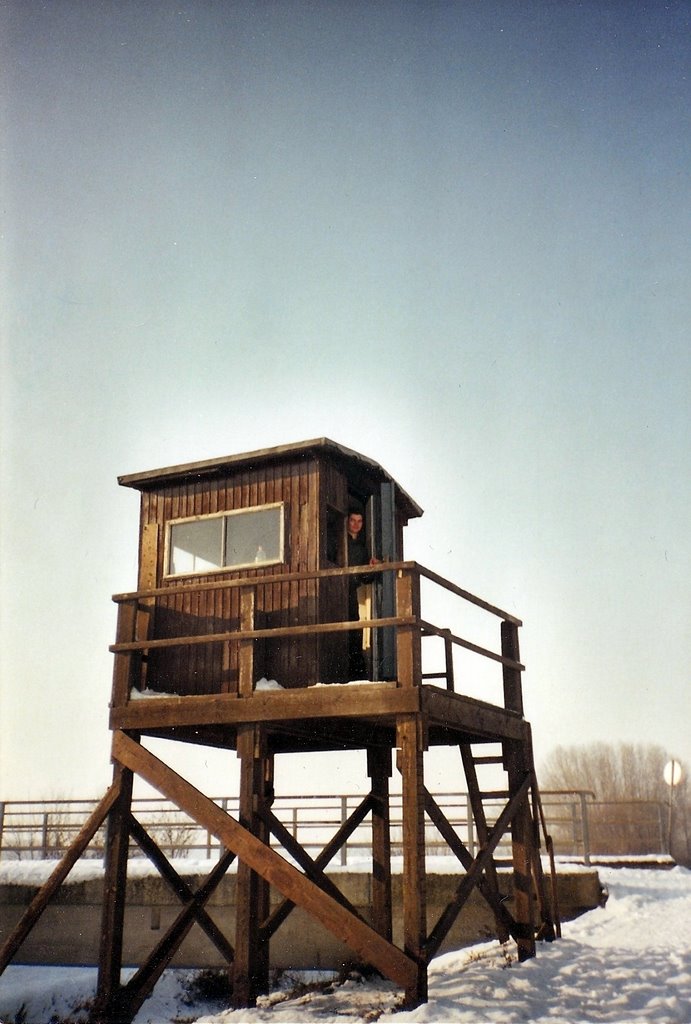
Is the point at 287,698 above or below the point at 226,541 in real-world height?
below

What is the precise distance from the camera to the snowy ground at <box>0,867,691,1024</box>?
28.2ft

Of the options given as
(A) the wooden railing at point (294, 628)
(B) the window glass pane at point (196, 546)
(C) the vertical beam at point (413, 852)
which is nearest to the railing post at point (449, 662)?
(A) the wooden railing at point (294, 628)

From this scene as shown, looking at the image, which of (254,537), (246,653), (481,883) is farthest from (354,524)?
(481,883)

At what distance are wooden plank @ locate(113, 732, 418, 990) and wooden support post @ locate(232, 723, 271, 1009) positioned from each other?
0.30 m

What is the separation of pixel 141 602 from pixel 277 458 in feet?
8.86

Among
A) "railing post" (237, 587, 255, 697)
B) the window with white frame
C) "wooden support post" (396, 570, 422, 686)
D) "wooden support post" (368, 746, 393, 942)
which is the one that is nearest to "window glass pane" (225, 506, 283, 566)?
the window with white frame

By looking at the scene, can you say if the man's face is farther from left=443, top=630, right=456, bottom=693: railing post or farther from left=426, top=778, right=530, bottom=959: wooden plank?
left=426, top=778, right=530, bottom=959: wooden plank

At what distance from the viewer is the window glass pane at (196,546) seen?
12156mm

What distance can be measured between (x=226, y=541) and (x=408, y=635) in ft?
11.9

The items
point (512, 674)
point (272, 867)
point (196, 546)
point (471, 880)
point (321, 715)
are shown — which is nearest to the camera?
point (272, 867)

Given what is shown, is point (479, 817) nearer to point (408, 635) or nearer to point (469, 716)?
point (469, 716)

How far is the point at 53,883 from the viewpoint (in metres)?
10.1

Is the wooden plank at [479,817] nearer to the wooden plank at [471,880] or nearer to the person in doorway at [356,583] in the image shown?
the wooden plank at [471,880]

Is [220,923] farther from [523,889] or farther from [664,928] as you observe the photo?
[664,928]
